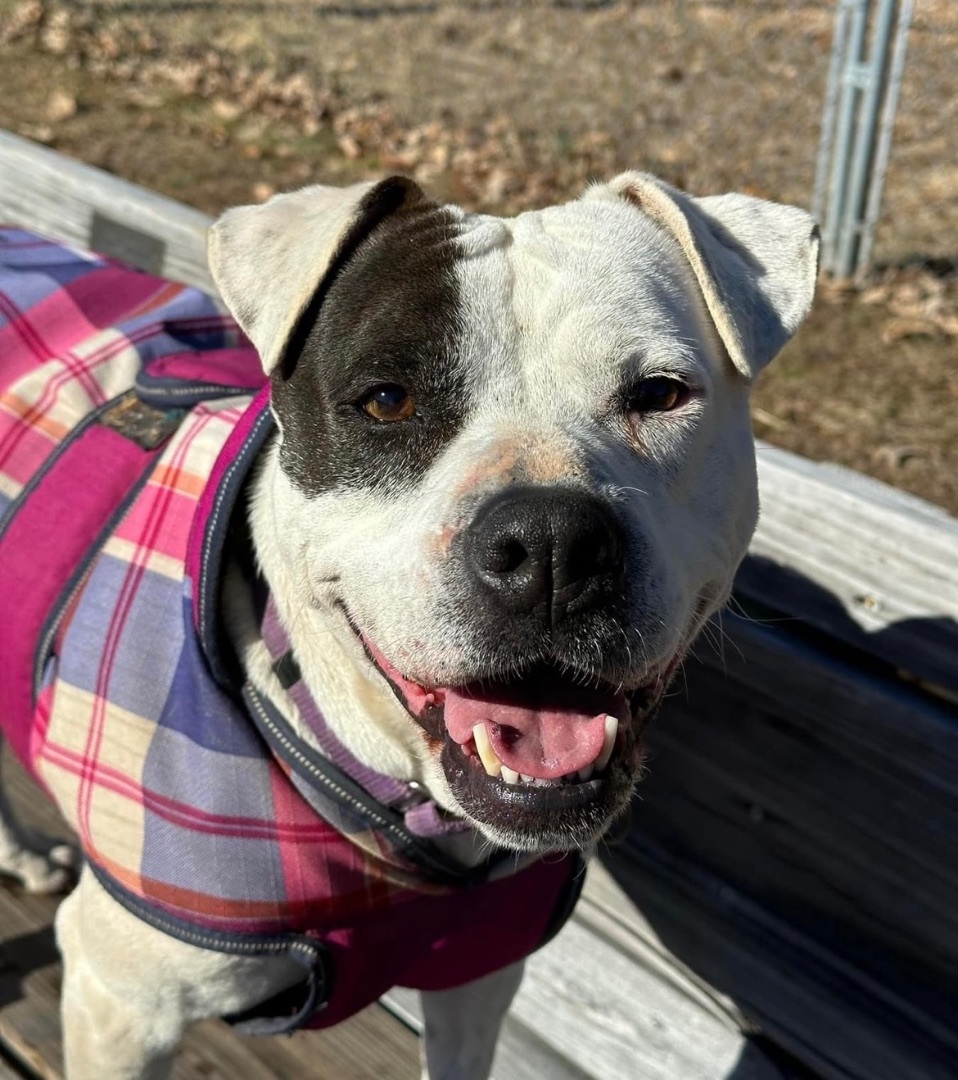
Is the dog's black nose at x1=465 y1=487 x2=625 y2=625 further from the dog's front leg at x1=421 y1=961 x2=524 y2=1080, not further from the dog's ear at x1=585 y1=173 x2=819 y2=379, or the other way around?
the dog's front leg at x1=421 y1=961 x2=524 y2=1080

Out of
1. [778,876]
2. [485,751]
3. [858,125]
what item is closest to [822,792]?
[778,876]

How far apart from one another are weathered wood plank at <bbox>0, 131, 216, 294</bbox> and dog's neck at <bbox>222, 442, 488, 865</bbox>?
1623 mm

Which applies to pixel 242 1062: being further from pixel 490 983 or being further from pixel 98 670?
pixel 98 670

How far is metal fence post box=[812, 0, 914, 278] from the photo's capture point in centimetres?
516

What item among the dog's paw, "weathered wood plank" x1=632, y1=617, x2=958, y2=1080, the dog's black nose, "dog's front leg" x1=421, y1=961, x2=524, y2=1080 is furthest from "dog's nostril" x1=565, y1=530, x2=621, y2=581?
the dog's paw

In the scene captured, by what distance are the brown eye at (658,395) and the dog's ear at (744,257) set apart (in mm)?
121

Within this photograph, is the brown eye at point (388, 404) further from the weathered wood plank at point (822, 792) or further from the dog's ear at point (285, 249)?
the weathered wood plank at point (822, 792)

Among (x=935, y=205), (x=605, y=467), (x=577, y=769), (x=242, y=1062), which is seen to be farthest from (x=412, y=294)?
(x=935, y=205)

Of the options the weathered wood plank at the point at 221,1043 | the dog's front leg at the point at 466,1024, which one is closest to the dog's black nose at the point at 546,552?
the dog's front leg at the point at 466,1024

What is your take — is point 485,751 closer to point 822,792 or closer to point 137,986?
point 137,986

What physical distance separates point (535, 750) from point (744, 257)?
90 centimetres

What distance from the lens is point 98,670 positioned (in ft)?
6.84

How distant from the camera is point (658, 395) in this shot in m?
1.92

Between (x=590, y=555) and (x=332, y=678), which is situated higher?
(x=590, y=555)
